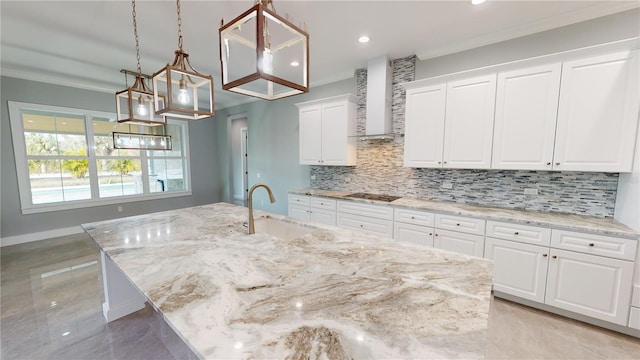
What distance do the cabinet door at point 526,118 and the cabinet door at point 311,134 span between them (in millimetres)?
2319

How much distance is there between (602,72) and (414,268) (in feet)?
8.15

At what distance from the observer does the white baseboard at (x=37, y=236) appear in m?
4.00

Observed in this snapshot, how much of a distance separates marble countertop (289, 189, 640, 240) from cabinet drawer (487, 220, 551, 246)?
5cm

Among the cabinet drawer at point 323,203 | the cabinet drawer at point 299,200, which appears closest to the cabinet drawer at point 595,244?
the cabinet drawer at point 323,203

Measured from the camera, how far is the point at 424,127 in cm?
300

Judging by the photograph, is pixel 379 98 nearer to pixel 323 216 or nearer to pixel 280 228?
pixel 323 216

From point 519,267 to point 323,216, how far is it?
229 centimetres

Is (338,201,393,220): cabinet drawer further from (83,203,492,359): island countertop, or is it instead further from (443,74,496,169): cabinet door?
(83,203,492,359): island countertop

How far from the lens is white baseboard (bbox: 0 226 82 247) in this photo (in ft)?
13.1

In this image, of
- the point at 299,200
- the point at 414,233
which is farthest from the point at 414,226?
the point at 299,200

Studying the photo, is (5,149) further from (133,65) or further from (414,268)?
(414,268)

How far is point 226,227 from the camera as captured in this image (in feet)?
6.33

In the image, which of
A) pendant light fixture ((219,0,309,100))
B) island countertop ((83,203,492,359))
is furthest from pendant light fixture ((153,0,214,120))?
island countertop ((83,203,492,359))

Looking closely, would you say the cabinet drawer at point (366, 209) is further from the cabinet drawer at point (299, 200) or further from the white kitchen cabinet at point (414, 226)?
the cabinet drawer at point (299, 200)
